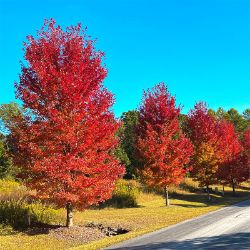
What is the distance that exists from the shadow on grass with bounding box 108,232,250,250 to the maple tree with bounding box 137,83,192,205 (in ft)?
49.1

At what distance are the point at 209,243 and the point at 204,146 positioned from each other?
76.8 feet

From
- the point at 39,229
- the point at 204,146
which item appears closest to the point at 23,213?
the point at 39,229

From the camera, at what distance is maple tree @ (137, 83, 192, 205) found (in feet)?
94.6

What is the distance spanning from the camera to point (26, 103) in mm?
16469

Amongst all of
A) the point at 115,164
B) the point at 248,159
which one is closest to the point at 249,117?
the point at 248,159

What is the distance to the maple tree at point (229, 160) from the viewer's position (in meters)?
39.7

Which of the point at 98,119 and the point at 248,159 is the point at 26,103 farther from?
the point at 248,159

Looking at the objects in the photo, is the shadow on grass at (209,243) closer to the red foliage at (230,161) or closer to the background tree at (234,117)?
the red foliage at (230,161)

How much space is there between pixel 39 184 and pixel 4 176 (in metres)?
28.5

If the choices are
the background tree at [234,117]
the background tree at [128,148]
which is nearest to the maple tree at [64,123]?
the background tree at [128,148]

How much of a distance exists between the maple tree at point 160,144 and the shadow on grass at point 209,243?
1496 centimetres

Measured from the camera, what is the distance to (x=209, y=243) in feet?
41.1

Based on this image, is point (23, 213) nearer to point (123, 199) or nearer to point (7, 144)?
point (123, 199)

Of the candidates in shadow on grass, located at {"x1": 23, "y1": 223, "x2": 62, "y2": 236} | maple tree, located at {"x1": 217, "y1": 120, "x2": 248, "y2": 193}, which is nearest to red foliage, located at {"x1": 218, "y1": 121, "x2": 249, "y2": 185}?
maple tree, located at {"x1": 217, "y1": 120, "x2": 248, "y2": 193}
